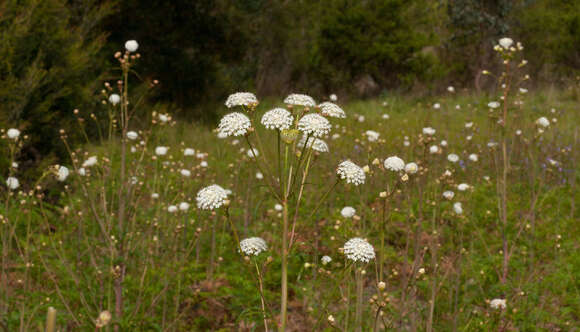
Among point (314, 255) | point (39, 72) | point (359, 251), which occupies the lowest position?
point (314, 255)

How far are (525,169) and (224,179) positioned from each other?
3489 millimetres

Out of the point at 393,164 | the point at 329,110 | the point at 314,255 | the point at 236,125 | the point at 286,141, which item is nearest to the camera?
the point at 286,141

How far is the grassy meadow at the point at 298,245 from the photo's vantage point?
85.7 inches

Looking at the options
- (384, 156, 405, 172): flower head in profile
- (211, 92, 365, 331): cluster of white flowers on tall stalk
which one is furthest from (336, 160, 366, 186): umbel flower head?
(384, 156, 405, 172): flower head in profile

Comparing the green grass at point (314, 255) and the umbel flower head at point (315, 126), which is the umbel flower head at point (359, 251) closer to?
the green grass at point (314, 255)

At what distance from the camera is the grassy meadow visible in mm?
2178

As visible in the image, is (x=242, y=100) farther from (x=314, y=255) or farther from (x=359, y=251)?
(x=314, y=255)

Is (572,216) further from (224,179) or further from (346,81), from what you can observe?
(346,81)

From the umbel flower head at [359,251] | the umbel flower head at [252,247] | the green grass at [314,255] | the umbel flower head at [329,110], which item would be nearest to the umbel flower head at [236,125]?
the green grass at [314,255]

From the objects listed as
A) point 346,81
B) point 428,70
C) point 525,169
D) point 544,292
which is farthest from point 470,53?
point 544,292

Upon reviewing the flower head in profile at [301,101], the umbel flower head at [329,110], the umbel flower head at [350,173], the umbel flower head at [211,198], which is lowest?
the umbel flower head at [211,198]

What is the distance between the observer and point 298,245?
5.48ft

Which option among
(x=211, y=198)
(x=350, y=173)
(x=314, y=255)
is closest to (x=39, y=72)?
(x=314, y=255)

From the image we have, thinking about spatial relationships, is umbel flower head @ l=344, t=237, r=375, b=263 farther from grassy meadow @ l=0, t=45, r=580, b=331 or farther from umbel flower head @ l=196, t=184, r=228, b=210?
umbel flower head @ l=196, t=184, r=228, b=210
